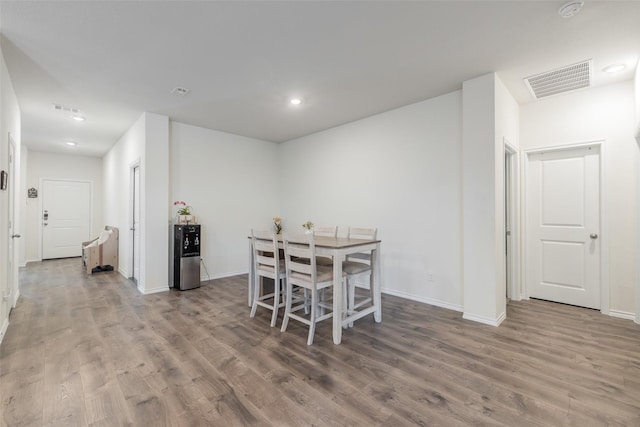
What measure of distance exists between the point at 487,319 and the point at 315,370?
2.00m

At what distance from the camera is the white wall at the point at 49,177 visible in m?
6.87

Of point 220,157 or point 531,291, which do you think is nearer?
point 531,291

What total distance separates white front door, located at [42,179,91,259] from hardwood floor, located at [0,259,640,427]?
482cm

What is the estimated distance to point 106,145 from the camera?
6.37m

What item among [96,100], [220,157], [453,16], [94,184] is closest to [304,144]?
[220,157]

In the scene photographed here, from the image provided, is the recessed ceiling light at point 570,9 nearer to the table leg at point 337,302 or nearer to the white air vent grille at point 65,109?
the table leg at point 337,302

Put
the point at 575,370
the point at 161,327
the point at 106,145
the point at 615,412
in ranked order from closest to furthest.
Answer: the point at 615,412
the point at 575,370
the point at 161,327
the point at 106,145

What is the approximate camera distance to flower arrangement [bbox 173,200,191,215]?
4609 millimetres

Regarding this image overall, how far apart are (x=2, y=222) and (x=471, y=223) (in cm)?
471

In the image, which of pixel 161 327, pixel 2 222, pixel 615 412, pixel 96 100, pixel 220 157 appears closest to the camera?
pixel 615 412

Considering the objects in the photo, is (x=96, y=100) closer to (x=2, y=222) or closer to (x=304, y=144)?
(x=2, y=222)

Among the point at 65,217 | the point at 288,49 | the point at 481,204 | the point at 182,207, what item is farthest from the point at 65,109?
the point at 481,204

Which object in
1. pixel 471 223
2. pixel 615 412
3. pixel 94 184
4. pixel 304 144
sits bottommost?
pixel 615 412

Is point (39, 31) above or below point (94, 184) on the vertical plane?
above
